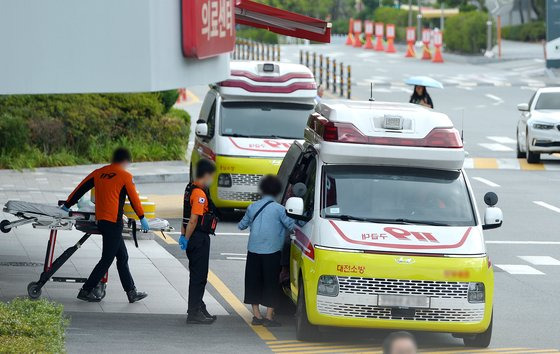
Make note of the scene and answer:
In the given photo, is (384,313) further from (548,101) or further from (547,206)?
(548,101)

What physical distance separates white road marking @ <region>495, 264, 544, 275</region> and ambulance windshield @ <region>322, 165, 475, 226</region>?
4.69 m

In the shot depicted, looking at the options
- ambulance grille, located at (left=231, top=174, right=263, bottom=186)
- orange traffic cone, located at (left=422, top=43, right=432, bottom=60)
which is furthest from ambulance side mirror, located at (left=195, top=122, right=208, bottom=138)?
orange traffic cone, located at (left=422, top=43, right=432, bottom=60)

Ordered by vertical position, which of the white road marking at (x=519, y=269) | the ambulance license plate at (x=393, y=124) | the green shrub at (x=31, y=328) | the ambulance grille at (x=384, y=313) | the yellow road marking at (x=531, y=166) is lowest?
the yellow road marking at (x=531, y=166)

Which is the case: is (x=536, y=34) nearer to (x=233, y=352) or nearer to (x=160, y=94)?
(x=160, y=94)

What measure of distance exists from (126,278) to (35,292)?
99 cm

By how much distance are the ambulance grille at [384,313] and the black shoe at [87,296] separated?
A: 331 cm

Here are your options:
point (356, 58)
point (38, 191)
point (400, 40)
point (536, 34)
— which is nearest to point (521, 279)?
point (38, 191)

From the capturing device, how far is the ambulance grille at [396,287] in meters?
12.4

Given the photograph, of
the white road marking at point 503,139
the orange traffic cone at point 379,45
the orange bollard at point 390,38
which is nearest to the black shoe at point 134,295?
the white road marking at point 503,139

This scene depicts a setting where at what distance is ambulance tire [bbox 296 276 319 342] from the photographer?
12.8 m

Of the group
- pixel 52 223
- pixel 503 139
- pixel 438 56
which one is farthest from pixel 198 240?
pixel 438 56

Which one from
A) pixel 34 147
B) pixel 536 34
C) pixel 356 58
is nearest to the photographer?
pixel 34 147

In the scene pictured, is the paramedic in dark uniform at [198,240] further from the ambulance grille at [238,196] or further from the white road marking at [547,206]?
the white road marking at [547,206]

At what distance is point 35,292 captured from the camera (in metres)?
14.8
